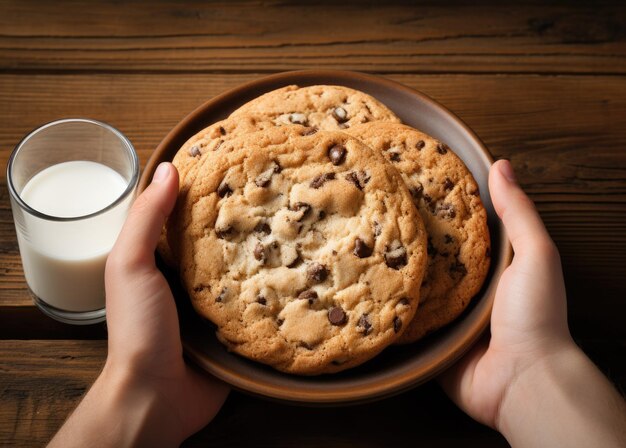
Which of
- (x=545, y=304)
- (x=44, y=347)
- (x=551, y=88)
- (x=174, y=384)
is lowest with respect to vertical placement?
(x=44, y=347)

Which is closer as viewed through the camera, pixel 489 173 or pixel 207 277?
pixel 207 277

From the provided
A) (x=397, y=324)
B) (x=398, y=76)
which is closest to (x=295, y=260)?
(x=397, y=324)

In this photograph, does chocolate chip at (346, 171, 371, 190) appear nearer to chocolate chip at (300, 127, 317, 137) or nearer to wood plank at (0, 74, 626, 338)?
chocolate chip at (300, 127, 317, 137)

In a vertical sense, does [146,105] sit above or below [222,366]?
above

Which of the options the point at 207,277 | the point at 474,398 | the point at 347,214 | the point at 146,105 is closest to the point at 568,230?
the point at 474,398

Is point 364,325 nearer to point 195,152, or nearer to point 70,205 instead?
point 195,152

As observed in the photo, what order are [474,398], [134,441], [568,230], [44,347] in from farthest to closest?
[568,230], [44,347], [474,398], [134,441]

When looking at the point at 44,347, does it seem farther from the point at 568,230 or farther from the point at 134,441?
the point at 568,230
